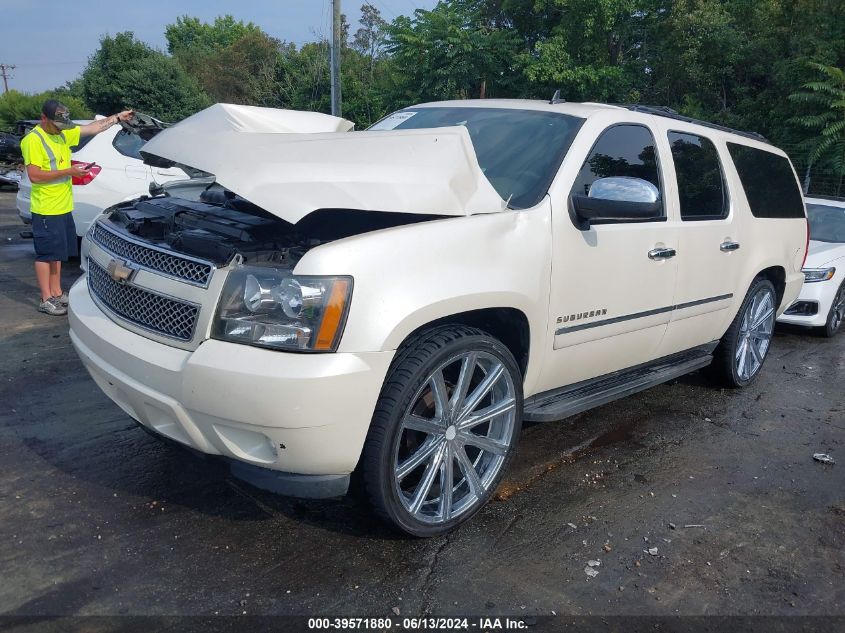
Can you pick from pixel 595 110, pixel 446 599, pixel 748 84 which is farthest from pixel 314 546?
pixel 748 84

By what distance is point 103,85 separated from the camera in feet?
103

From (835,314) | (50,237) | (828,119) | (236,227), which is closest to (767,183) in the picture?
(835,314)

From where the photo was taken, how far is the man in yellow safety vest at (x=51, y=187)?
628 centimetres

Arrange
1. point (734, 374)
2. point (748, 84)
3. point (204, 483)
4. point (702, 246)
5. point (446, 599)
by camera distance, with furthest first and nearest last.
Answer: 1. point (748, 84)
2. point (734, 374)
3. point (702, 246)
4. point (204, 483)
5. point (446, 599)

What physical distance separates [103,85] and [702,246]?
107ft

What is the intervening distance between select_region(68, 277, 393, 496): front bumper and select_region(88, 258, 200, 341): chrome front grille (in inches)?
3.1

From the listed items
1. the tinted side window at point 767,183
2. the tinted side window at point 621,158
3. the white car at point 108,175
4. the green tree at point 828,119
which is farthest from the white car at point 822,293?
the green tree at point 828,119

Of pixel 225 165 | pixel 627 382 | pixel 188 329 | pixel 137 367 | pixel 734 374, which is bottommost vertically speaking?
pixel 734 374

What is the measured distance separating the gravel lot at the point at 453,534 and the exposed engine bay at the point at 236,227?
874 mm

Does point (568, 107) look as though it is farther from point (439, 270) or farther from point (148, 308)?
point (148, 308)

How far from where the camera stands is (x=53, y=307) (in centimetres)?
648

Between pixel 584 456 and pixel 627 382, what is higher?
pixel 627 382

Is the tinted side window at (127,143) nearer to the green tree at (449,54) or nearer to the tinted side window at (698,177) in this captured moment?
the tinted side window at (698,177)

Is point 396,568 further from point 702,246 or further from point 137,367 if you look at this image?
point 702,246
